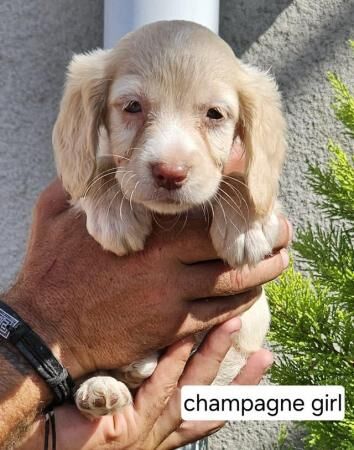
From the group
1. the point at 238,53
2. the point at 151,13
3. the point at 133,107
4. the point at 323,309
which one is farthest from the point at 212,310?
the point at 238,53

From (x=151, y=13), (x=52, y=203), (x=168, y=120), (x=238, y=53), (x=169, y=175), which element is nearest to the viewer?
(x=169, y=175)

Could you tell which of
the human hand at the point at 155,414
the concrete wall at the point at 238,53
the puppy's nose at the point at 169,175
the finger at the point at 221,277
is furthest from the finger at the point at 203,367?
the concrete wall at the point at 238,53

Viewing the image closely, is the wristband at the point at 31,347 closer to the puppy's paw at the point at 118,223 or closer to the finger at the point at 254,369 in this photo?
the puppy's paw at the point at 118,223

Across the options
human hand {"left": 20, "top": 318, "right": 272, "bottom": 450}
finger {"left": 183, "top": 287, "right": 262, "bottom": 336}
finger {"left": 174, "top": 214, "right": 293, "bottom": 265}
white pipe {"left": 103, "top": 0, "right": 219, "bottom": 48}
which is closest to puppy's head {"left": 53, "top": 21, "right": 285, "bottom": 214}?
finger {"left": 174, "top": 214, "right": 293, "bottom": 265}

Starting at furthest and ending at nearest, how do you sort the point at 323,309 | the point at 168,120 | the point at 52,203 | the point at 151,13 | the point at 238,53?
1. the point at 238,53
2. the point at 151,13
3. the point at 323,309
4. the point at 52,203
5. the point at 168,120

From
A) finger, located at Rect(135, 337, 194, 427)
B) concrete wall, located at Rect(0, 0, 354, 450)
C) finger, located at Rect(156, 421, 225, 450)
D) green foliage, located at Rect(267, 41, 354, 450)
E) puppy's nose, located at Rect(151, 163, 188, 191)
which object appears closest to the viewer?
puppy's nose, located at Rect(151, 163, 188, 191)

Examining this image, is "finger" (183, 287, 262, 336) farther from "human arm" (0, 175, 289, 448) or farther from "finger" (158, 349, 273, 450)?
"finger" (158, 349, 273, 450)

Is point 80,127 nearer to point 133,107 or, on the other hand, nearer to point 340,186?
point 133,107
